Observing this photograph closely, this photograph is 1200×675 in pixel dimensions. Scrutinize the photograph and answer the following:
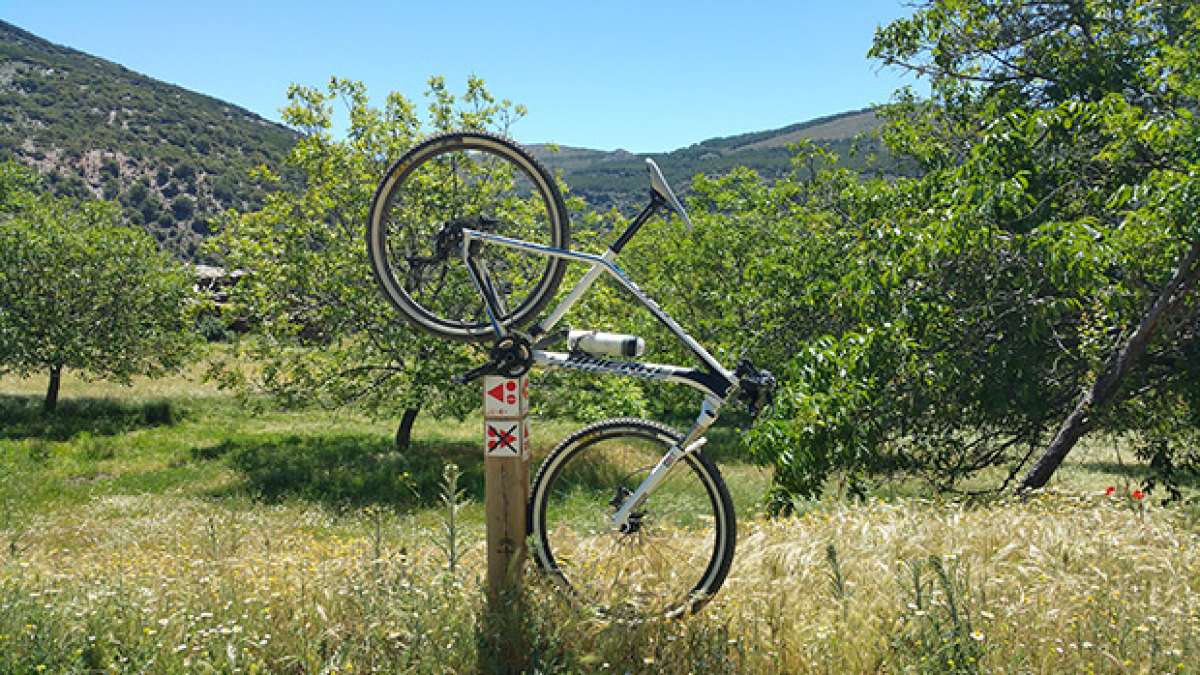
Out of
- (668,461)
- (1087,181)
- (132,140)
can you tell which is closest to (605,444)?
(668,461)

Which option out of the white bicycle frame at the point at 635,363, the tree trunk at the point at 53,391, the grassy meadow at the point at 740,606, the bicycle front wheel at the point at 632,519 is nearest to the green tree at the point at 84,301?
the tree trunk at the point at 53,391

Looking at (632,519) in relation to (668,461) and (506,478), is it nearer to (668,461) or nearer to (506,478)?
(668,461)

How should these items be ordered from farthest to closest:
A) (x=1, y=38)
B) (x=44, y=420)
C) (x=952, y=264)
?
(x=1, y=38) < (x=44, y=420) < (x=952, y=264)

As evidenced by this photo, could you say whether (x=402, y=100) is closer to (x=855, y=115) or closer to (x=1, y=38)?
(x=1, y=38)

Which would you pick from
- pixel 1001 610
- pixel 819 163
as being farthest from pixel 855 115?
pixel 1001 610

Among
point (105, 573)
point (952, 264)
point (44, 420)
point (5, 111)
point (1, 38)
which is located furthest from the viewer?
point (1, 38)

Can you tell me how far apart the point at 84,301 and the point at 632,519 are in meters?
25.7

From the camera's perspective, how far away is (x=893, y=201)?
415 inches

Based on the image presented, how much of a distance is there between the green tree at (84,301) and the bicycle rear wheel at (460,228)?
10375 mm

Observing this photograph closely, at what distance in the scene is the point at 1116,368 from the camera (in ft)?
25.4

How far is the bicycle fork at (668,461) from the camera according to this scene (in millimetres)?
4359

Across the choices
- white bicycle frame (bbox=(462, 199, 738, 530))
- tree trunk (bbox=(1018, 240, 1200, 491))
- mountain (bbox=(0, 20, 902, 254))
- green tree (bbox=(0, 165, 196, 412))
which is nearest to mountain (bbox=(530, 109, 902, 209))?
mountain (bbox=(0, 20, 902, 254))

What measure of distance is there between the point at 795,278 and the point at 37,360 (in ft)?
70.8

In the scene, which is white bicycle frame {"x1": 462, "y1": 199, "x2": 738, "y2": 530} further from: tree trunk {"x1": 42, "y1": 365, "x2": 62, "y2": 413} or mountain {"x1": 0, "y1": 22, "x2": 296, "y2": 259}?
mountain {"x1": 0, "y1": 22, "x2": 296, "y2": 259}
